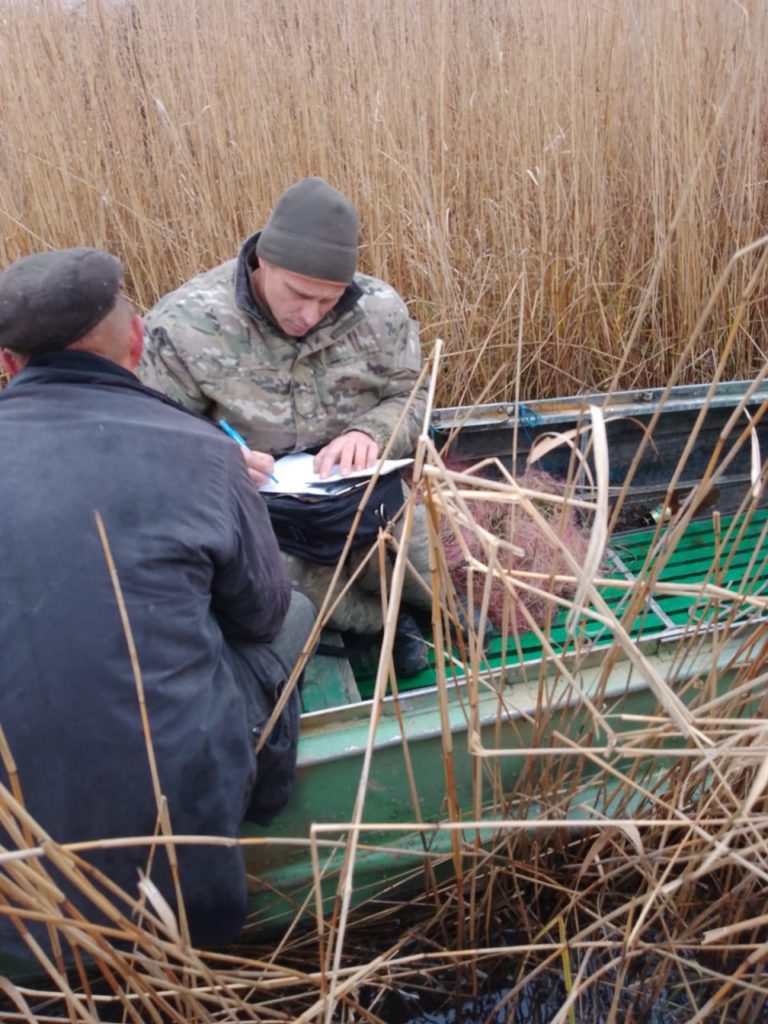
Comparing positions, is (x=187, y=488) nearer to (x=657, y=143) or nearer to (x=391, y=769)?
(x=391, y=769)

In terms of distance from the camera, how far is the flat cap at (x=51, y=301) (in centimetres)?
128

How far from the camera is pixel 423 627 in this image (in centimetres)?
230

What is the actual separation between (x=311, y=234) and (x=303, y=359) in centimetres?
33

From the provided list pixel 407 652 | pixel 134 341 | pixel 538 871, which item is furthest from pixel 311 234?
pixel 538 871

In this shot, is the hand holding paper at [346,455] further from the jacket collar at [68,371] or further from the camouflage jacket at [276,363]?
the jacket collar at [68,371]

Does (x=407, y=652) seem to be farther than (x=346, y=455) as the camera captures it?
Yes

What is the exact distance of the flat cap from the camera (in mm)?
1279

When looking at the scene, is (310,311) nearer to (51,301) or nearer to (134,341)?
(134,341)

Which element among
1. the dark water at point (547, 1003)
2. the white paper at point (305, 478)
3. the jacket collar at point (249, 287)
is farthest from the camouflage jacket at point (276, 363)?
the dark water at point (547, 1003)

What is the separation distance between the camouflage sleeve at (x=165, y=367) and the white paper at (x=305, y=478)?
0.28 m

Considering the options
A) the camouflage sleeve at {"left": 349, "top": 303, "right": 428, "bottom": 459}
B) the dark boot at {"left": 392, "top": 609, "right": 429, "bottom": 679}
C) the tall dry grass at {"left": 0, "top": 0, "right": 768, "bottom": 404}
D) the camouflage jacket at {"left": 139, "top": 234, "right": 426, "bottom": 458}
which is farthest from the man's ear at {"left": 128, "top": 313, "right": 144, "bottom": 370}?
the tall dry grass at {"left": 0, "top": 0, "right": 768, "bottom": 404}

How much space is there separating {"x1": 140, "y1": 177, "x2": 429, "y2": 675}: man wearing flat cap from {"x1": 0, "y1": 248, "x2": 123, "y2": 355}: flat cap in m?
0.63

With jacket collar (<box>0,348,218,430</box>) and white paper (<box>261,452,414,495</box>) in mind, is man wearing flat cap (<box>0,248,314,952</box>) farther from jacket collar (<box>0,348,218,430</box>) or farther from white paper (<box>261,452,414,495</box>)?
white paper (<box>261,452,414,495</box>)

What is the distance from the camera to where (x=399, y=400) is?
221 cm
